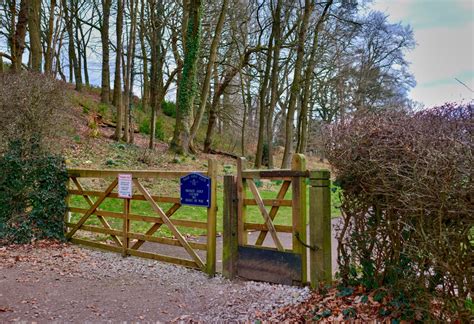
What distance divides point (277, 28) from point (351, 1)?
3.41 meters

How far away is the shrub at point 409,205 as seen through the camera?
2779mm

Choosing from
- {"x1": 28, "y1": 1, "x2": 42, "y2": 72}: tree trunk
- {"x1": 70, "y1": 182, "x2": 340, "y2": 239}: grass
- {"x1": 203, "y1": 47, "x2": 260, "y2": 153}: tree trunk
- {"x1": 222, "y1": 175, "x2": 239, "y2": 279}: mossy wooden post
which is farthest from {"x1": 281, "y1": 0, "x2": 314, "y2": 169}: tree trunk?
{"x1": 222, "y1": 175, "x2": 239, "y2": 279}: mossy wooden post

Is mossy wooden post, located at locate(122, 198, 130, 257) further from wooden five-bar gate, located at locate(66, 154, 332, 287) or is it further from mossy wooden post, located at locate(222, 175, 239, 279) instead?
mossy wooden post, located at locate(222, 175, 239, 279)

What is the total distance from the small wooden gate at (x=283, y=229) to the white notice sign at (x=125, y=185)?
1.95 m

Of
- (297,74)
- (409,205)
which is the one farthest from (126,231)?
(297,74)

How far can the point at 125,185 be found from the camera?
660 cm

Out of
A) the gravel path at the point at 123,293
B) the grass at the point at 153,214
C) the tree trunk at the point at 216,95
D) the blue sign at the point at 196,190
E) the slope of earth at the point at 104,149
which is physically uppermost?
the tree trunk at the point at 216,95

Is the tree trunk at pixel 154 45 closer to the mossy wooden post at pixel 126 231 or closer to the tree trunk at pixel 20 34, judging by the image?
the tree trunk at pixel 20 34

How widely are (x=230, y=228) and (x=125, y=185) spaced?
220 centimetres

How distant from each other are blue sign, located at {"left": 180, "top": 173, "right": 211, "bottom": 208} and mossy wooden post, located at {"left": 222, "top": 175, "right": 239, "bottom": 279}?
272 mm

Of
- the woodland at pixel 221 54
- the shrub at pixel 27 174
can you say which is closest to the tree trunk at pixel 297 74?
the woodland at pixel 221 54

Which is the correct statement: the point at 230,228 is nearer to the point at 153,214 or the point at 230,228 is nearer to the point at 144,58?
the point at 153,214

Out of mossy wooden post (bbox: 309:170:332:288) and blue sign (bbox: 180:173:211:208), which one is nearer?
mossy wooden post (bbox: 309:170:332:288)

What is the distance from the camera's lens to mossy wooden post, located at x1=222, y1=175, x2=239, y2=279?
5367 millimetres
